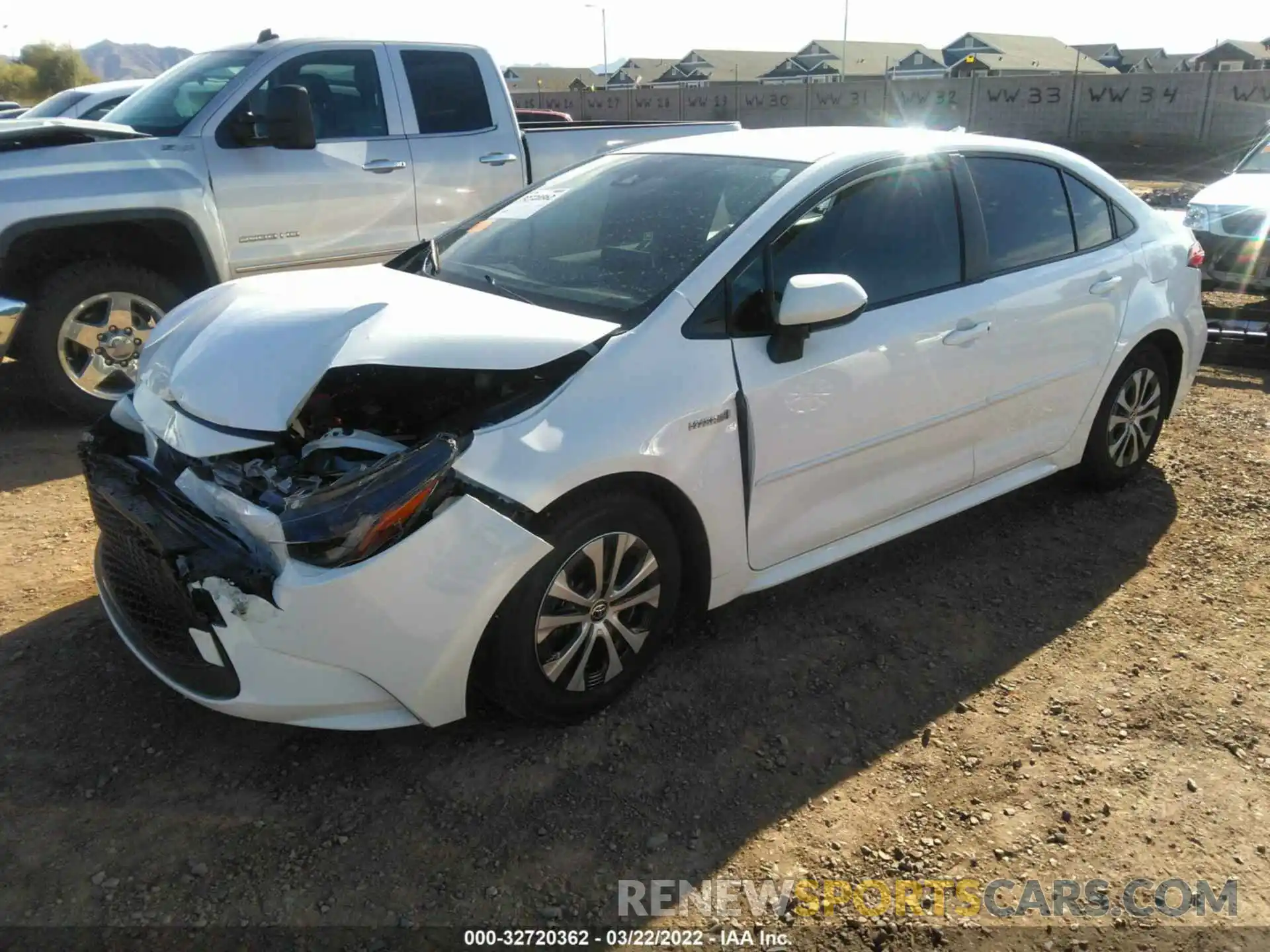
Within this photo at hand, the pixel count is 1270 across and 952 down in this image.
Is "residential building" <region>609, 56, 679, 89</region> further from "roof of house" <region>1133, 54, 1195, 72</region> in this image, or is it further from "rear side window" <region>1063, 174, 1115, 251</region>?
"rear side window" <region>1063, 174, 1115, 251</region>

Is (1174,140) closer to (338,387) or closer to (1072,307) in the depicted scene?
(1072,307)

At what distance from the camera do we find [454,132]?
667 centimetres

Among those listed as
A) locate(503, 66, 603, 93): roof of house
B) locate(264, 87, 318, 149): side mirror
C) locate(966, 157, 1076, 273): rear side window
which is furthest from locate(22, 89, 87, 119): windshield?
locate(503, 66, 603, 93): roof of house

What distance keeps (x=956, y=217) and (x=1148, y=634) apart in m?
1.74

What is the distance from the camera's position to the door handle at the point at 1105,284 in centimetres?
428

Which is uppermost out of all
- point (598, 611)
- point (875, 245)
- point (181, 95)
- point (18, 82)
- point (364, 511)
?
point (18, 82)

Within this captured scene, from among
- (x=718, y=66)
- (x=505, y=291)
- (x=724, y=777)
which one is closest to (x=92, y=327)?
(x=505, y=291)

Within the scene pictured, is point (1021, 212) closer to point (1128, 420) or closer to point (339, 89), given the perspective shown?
point (1128, 420)

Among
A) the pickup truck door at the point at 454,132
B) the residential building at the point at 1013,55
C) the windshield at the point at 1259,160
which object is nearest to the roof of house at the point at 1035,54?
the residential building at the point at 1013,55

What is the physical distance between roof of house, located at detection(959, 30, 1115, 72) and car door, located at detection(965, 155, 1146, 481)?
193 feet

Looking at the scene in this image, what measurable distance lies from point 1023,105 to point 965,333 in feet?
105

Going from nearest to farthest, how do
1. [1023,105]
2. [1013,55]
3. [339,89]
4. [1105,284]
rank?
[1105,284]
[339,89]
[1023,105]
[1013,55]

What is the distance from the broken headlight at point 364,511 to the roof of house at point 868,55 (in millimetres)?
64446

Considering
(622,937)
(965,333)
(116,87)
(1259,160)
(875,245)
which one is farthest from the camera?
(116,87)
